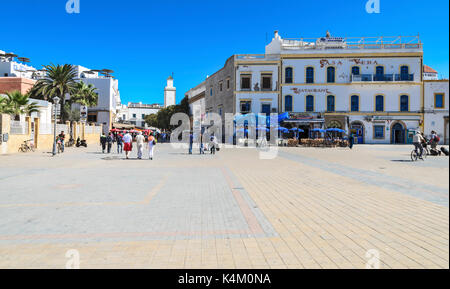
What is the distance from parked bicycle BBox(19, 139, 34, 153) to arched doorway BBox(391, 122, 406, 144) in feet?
123

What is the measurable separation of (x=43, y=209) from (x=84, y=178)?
4382 mm

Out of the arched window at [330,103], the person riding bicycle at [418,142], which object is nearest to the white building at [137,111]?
the arched window at [330,103]

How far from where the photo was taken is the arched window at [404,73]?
129 feet

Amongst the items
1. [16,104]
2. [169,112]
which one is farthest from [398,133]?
[169,112]

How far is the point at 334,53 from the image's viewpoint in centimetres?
3991

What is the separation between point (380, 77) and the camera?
129 ft

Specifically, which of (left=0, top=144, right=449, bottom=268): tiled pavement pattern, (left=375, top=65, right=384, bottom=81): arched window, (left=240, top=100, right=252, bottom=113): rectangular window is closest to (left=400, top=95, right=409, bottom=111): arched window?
(left=375, top=65, right=384, bottom=81): arched window

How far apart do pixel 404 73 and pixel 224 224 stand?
4136 centimetres

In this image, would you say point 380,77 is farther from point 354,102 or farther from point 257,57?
point 257,57

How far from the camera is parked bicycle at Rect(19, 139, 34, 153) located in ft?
73.7
